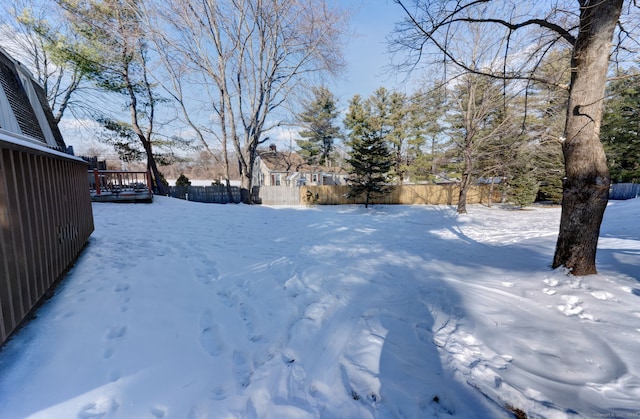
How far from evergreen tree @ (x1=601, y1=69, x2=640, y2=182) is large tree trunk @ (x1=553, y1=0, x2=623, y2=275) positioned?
63.3 ft

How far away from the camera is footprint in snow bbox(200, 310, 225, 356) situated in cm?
207

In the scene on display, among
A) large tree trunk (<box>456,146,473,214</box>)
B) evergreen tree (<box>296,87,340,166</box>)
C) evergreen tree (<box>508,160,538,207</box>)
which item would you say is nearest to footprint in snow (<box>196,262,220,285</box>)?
large tree trunk (<box>456,146,473,214</box>)

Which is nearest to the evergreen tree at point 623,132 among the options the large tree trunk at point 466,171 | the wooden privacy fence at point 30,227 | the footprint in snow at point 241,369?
the large tree trunk at point 466,171

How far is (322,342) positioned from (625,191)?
25.4 meters

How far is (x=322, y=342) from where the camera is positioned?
87.6 inches

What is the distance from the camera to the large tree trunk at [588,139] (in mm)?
3156

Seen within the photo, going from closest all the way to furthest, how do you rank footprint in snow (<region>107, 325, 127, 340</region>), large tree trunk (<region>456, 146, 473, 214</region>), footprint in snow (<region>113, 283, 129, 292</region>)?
footprint in snow (<region>107, 325, 127, 340</region>)
footprint in snow (<region>113, 283, 129, 292</region>)
large tree trunk (<region>456, 146, 473, 214</region>)

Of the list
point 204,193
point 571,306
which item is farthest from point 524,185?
point 204,193

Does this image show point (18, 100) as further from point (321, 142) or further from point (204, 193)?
point (321, 142)

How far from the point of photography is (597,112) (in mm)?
3225

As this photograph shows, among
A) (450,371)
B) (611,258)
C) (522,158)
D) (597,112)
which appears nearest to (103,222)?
(450,371)

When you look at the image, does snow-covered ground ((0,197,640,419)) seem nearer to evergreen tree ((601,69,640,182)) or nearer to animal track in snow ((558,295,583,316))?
animal track in snow ((558,295,583,316))

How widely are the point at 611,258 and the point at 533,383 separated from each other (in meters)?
3.75

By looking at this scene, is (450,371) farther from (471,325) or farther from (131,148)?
(131,148)
